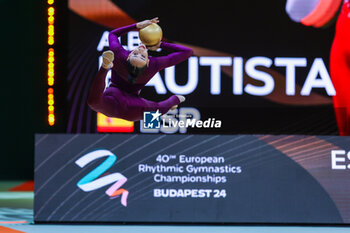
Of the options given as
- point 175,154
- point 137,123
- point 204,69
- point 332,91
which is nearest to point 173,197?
point 175,154

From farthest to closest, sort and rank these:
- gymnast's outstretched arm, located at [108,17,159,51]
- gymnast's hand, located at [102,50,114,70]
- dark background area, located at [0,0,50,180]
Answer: dark background area, located at [0,0,50,180], gymnast's outstretched arm, located at [108,17,159,51], gymnast's hand, located at [102,50,114,70]

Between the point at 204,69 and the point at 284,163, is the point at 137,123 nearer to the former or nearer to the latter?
the point at 204,69

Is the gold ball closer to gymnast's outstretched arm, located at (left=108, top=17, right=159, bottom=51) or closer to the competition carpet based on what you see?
gymnast's outstretched arm, located at (left=108, top=17, right=159, bottom=51)

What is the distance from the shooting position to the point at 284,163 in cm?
935

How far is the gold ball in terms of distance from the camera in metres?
10.4

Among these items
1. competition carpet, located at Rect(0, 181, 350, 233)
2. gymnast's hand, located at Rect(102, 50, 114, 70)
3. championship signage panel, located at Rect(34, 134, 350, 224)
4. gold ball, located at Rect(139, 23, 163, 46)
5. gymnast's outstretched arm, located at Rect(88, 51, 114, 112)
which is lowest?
competition carpet, located at Rect(0, 181, 350, 233)

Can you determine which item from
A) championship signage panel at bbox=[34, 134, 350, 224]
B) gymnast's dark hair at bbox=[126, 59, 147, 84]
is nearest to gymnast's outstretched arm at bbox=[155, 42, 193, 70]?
gymnast's dark hair at bbox=[126, 59, 147, 84]

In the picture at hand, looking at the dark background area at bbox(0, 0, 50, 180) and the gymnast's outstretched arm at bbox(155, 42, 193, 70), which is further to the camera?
the dark background area at bbox(0, 0, 50, 180)

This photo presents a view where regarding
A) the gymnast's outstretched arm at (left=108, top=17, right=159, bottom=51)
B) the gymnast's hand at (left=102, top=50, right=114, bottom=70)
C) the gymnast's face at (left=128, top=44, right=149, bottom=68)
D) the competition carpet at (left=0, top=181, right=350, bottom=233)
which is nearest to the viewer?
the competition carpet at (left=0, top=181, right=350, bottom=233)

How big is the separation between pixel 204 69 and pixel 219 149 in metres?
1.70

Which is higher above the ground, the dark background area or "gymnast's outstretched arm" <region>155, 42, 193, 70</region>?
the dark background area
